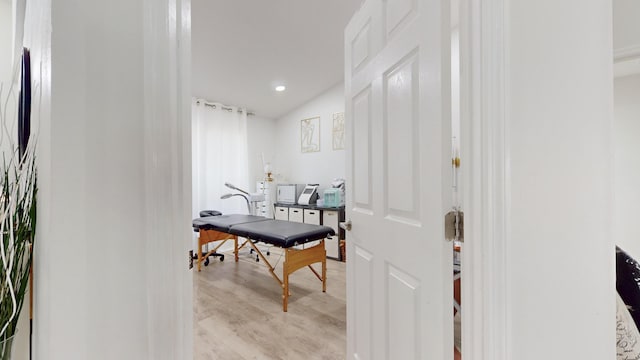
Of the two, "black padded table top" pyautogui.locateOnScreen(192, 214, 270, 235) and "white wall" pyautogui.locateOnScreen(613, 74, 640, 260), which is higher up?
"white wall" pyautogui.locateOnScreen(613, 74, 640, 260)

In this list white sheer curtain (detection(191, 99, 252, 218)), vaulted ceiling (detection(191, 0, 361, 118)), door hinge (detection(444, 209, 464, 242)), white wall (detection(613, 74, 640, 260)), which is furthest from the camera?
white sheer curtain (detection(191, 99, 252, 218))

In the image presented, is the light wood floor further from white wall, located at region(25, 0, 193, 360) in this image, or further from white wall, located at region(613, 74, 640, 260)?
white wall, located at region(613, 74, 640, 260)

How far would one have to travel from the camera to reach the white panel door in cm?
84

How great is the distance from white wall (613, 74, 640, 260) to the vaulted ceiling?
7.02 ft

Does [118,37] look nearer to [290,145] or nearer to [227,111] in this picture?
[227,111]

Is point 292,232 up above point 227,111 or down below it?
below

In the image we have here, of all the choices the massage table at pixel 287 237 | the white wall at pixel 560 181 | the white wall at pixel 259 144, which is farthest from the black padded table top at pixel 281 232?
the white wall at pixel 259 144

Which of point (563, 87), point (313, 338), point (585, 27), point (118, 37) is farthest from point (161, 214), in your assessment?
point (313, 338)

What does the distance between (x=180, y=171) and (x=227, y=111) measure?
404 cm

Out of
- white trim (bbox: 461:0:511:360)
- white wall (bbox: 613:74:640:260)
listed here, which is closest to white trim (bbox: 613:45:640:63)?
white wall (bbox: 613:74:640:260)

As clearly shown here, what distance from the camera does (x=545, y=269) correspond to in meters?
0.77

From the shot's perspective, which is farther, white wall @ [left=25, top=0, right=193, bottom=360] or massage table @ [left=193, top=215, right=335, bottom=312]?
massage table @ [left=193, top=215, right=335, bottom=312]

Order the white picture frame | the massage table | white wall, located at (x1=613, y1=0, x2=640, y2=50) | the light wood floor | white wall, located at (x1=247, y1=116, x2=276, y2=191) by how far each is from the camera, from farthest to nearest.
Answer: white wall, located at (x1=247, y1=116, x2=276, y2=191) < the white picture frame < the massage table < the light wood floor < white wall, located at (x1=613, y1=0, x2=640, y2=50)

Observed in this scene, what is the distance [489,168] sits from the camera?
0.72 m
